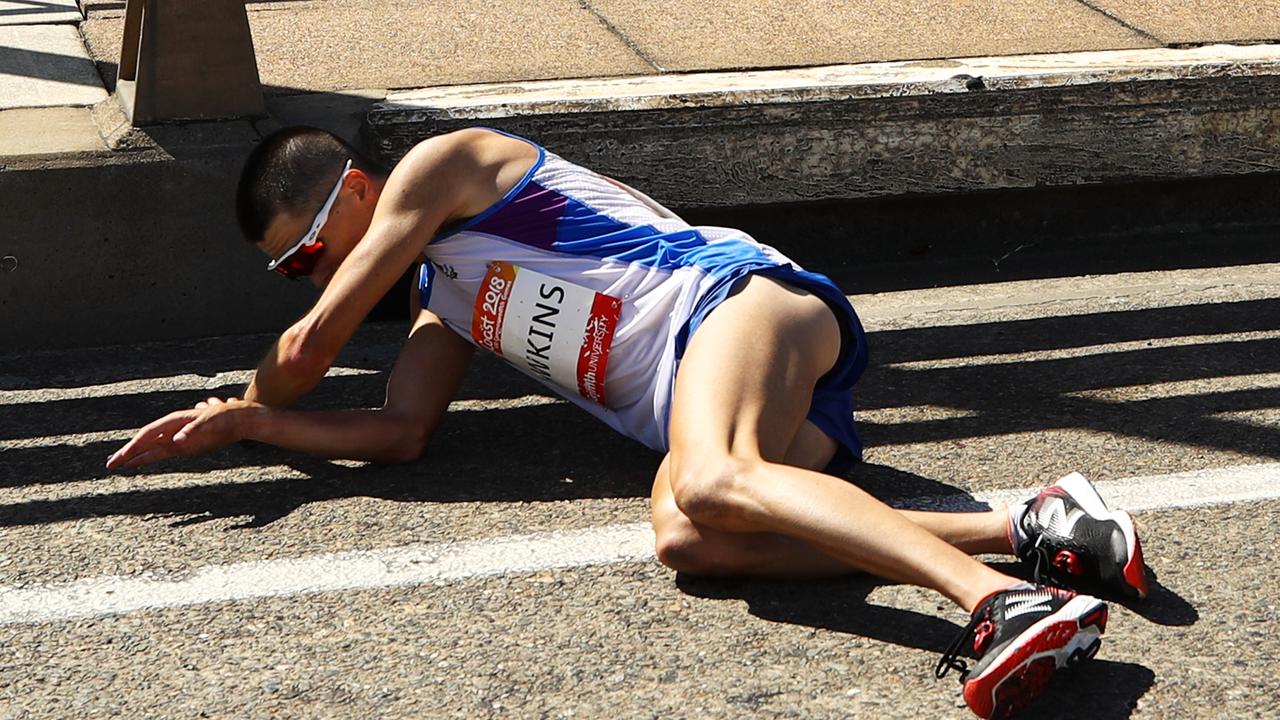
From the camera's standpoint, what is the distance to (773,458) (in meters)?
3.02

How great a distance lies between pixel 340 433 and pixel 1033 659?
1.69 meters

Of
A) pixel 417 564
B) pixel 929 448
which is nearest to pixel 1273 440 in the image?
pixel 929 448

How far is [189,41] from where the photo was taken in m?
4.41

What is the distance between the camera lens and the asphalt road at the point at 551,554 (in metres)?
2.67

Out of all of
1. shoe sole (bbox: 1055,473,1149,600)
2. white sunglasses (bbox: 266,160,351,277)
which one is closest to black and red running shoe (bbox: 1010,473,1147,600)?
shoe sole (bbox: 1055,473,1149,600)

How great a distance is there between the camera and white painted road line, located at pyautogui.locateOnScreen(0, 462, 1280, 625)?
299cm

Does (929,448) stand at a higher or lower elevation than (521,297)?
lower

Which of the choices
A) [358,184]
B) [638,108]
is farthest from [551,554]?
[638,108]

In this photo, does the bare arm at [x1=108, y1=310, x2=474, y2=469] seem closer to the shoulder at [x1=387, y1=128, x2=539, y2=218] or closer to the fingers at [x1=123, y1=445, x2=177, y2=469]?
the fingers at [x1=123, y1=445, x2=177, y2=469]

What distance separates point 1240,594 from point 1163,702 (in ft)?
1.52

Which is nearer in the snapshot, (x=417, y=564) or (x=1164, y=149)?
(x=417, y=564)

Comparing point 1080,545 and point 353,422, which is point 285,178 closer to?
point 353,422

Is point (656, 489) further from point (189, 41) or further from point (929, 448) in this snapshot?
point (189, 41)

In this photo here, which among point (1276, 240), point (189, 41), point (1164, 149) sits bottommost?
point (1276, 240)
